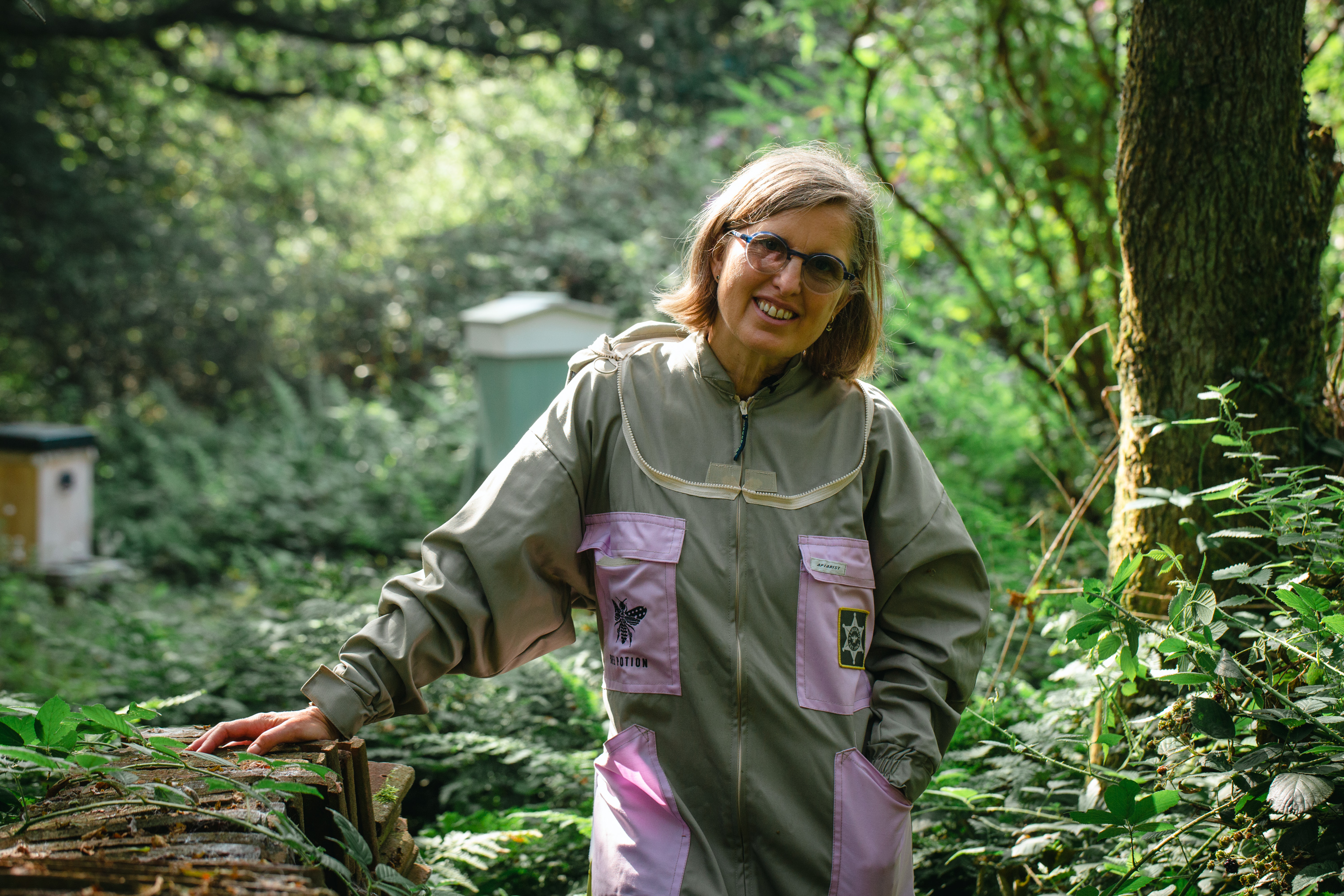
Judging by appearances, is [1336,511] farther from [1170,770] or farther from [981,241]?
[981,241]

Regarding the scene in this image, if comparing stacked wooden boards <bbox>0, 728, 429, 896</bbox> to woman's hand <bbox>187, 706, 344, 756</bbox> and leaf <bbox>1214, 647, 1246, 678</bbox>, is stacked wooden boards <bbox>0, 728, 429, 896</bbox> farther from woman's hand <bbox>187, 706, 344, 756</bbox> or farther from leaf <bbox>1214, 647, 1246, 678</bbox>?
leaf <bbox>1214, 647, 1246, 678</bbox>

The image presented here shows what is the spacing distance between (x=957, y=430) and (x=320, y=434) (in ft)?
19.6

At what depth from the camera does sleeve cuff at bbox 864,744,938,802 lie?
1.78 metres

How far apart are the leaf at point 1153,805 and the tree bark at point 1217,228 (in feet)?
2.61

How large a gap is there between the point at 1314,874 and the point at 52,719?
1932 millimetres

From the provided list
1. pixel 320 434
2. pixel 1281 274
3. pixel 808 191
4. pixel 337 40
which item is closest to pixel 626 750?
pixel 808 191

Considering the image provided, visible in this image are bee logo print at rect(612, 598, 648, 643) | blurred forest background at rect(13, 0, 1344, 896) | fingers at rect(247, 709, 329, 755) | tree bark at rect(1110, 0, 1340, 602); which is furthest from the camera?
blurred forest background at rect(13, 0, 1344, 896)

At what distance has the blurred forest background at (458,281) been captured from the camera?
3131mm

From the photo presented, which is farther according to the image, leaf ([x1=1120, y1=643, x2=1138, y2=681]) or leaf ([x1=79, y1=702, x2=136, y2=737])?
leaf ([x1=1120, y1=643, x2=1138, y2=681])

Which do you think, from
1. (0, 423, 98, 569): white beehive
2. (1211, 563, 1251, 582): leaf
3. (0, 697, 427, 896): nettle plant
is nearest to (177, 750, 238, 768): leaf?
(0, 697, 427, 896): nettle plant

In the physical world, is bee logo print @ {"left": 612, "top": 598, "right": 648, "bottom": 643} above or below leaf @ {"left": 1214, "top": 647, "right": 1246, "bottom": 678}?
above

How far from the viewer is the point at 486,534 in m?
1.78

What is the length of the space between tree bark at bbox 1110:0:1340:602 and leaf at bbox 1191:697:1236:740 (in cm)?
72

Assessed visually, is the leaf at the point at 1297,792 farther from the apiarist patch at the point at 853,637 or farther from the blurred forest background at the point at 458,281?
the apiarist patch at the point at 853,637
